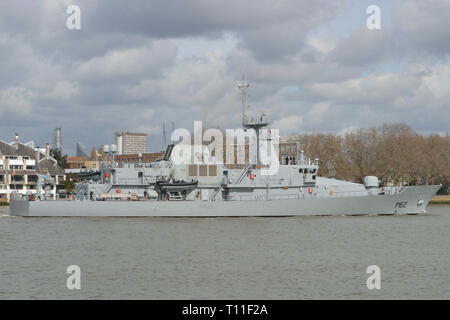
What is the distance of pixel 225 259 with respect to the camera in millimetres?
25359

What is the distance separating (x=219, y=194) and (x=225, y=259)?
2058cm

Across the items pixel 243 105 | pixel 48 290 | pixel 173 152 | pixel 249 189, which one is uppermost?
pixel 243 105

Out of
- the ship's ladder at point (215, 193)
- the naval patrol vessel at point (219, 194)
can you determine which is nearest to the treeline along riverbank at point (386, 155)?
the naval patrol vessel at point (219, 194)

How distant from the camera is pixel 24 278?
2144 cm

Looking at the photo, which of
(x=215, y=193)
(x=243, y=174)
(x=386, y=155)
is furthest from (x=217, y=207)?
(x=386, y=155)

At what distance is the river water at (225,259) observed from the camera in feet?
64.6

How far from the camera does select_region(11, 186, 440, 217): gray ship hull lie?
145ft

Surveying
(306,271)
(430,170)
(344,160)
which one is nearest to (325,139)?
(344,160)

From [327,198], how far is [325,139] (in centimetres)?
4155

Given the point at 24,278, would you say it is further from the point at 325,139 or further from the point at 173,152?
the point at 325,139

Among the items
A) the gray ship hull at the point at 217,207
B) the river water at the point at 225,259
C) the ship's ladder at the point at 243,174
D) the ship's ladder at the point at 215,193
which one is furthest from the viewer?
the ship's ladder at the point at 243,174

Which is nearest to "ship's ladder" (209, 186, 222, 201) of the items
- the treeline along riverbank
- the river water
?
the river water

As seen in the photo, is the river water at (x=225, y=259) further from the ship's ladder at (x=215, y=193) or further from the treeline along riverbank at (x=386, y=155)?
the treeline along riverbank at (x=386, y=155)

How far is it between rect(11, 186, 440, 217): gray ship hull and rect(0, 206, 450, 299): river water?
386 centimetres
